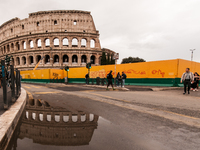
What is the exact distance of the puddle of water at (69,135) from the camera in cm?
192

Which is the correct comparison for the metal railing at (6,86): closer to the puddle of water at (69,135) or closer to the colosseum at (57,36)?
the puddle of water at (69,135)

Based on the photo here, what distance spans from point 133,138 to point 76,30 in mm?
45960

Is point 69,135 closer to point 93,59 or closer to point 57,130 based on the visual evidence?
point 57,130

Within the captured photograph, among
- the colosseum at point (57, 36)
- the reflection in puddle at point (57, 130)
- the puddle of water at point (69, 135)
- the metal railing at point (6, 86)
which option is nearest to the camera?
the puddle of water at point (69, 135)

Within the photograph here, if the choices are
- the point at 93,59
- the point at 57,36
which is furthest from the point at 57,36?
the point at 93,59

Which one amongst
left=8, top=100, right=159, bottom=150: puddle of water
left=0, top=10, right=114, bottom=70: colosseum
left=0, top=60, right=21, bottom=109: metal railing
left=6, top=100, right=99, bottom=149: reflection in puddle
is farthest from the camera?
left=0, top=10, right=114, bottom=70: colosseum

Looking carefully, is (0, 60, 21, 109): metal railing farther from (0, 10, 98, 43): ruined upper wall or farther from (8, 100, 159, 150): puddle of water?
(0, 10, 98, 43): ruined upper wall

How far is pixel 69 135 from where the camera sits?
89.7 inches

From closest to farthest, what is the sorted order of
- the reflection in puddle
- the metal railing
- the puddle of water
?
the puddle of water
the reflection in puddle
the metal railing

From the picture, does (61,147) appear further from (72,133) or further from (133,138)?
(133,138)

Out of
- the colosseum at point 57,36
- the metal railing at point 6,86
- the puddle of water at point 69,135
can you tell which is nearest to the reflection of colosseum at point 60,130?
the puddle of water at point 69,135

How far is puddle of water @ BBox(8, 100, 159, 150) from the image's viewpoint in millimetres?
1923

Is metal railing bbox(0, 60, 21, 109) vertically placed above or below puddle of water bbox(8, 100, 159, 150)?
above

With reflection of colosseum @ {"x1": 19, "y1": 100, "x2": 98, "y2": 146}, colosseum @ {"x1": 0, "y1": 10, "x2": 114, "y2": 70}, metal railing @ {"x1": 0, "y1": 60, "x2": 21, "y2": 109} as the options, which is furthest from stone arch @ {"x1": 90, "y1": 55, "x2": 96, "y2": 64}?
reflection of colosseum @ {"x1": 19, "y1": 100, "x2": 98, "y2": 146}
